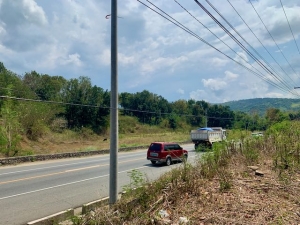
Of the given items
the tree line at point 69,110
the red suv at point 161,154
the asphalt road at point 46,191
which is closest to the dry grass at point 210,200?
the asphalt road at point 46,191

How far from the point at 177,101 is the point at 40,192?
115 meters

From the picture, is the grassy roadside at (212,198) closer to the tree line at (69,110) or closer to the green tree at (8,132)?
the tree line at (69,110)

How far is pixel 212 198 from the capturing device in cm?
642

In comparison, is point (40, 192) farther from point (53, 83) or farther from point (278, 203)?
point (53, 83)

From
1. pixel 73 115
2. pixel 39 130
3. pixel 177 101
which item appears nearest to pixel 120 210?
pixel 39 130

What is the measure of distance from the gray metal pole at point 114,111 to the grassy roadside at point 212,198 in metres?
0.42

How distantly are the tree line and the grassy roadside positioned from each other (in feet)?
12.4

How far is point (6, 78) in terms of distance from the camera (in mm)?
48938

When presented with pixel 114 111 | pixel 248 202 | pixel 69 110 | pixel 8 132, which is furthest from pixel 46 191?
pixel 69 110

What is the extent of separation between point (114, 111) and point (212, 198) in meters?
3.23

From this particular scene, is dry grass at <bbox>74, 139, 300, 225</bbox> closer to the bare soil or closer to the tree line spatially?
the bare soil

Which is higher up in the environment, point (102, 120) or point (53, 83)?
point (53, 83)

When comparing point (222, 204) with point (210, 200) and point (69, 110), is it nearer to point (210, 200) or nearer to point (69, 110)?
point (210, 200)

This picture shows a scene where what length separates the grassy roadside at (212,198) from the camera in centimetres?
553
